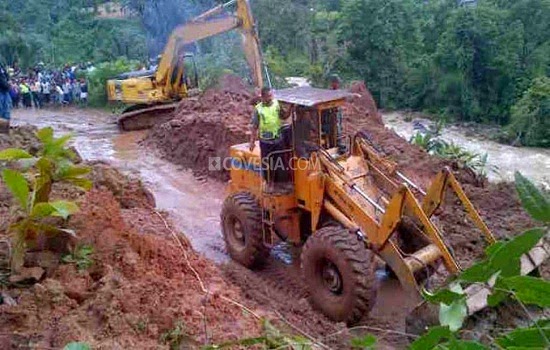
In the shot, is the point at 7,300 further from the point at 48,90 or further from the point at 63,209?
the point at 48,90

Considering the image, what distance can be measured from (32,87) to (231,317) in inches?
868

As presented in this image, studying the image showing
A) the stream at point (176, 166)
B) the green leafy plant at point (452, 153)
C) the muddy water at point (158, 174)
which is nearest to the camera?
the muddy water at point (158, 174)

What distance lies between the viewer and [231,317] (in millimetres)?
5129

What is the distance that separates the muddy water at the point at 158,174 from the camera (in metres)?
10.4

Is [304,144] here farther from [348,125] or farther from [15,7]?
→ [15,7]

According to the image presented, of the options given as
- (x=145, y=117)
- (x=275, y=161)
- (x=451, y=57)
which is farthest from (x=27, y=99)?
(x=275, y=161)

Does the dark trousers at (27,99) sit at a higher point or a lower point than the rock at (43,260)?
higher

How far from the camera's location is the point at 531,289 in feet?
4.01

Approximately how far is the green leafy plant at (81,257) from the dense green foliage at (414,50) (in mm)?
17322

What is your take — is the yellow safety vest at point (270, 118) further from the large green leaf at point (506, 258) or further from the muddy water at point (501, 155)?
the muddy water at point (501, 155)

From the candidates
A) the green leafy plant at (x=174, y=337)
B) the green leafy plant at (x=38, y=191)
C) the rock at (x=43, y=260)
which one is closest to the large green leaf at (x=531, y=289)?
the green leafy plant at (x=174, y=337)

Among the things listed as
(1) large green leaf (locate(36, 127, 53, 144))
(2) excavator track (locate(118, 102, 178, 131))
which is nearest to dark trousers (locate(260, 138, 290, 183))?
(1) large green leaf (locate(36, 127, 53, 144))

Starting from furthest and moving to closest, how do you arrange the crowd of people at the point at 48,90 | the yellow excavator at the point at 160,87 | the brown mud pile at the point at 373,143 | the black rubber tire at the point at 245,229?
the crowd of people at the point at 48,90, the yellow excavator at the point at 160,87, the brown mud pile at the point at 373,143, the black rubber tire at the point at 245,229

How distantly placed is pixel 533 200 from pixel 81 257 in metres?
4.45
